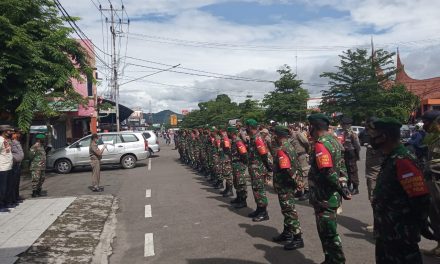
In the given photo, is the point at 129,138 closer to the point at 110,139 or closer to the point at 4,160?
the point at 110,139

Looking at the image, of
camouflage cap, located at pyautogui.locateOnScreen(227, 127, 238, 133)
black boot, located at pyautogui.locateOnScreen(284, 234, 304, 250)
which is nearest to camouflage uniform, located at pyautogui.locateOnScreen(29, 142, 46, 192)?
camouflage cap, located at pyautogui.locateOnScreen(227, 127, 238, 133)

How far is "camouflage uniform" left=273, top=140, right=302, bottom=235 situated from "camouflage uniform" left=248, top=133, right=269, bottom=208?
4.43 ft

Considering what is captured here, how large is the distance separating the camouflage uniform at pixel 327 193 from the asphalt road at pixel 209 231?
0.78m

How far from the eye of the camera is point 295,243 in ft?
18.4

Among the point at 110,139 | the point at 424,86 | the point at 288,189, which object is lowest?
the point at 288,189

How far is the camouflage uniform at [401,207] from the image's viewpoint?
2926 millimetres

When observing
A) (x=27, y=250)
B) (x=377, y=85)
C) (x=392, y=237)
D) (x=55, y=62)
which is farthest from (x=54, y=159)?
(x=377, y=85)

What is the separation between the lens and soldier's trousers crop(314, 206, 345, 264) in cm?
439

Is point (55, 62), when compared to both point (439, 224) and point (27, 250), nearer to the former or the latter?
point (27, 250)

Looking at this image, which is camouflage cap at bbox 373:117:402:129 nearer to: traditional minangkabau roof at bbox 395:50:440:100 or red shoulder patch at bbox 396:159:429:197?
red shoulder patch at bbox 396:159:429:197

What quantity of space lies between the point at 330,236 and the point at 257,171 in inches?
121

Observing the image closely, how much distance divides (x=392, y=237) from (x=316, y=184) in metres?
1.55

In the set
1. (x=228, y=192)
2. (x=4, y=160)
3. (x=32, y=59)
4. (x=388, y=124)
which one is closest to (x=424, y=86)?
(x=228, y=192)

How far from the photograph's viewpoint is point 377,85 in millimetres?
33188
